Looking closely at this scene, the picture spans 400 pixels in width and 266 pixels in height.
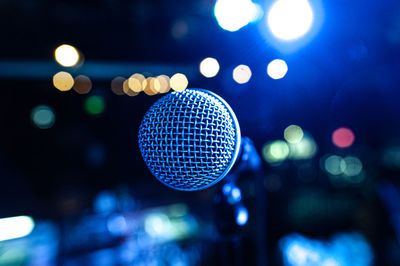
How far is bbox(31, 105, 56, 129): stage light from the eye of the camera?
4793mm

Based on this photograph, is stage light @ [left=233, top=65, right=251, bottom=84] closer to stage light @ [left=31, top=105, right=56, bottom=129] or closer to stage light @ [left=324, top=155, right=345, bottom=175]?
stage light @ [left=324, top=155, right=345, bottom=175]

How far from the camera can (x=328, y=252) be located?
2.64 metres

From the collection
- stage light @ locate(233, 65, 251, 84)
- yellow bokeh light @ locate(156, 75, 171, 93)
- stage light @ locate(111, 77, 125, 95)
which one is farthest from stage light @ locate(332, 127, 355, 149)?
stage light @ locate(233, 65, 251, 84)

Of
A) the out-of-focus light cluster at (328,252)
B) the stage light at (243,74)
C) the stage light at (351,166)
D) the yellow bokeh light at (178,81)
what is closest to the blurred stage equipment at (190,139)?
the stage light at (243,74)

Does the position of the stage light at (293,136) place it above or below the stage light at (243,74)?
above

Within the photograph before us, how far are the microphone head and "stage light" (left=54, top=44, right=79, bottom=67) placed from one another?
2742mm

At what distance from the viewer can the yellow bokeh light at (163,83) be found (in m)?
4.13

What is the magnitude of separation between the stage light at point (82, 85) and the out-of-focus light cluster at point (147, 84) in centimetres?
39

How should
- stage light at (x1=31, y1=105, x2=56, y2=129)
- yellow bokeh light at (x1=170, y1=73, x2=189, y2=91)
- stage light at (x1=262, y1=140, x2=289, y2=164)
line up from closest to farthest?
1. yellow bokeh light at (x1=170, y1=73, x2=189, y2=91)
2. stage light at (x1=31, y1=105, x2=56, y2=129)
3. stage light at (x1=262, y1=140, x2=289, y2=164)

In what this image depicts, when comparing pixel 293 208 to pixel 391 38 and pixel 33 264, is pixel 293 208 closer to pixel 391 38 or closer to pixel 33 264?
pixel 391 38

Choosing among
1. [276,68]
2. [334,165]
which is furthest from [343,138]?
[276,68]

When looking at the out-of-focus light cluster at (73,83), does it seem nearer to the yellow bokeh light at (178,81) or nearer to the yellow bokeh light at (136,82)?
the yellow bokeh light at (136,82)

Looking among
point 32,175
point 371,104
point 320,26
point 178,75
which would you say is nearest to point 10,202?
point 32,175

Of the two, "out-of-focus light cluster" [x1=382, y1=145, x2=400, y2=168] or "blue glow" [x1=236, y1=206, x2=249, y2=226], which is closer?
"blue glow" [x1=236, y1=206, x2=249, y2=226]
